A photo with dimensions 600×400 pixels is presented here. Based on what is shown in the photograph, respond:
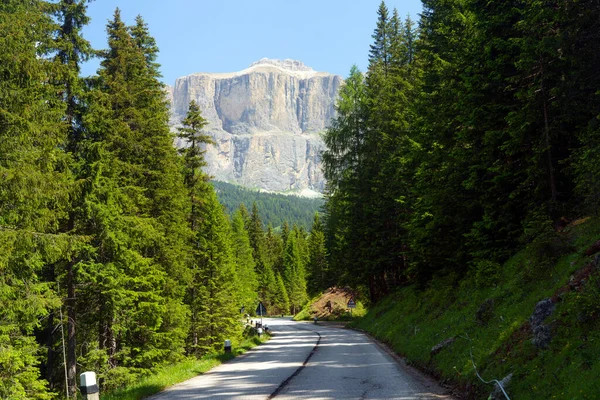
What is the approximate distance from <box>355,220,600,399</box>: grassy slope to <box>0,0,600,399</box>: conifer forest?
0.97m

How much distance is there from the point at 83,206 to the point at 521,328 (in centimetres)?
1507

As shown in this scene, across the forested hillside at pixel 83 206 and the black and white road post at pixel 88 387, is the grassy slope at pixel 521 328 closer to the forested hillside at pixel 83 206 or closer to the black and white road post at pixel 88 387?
the black and white road post at pixel 88 387

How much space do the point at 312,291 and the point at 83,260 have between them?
5667cm

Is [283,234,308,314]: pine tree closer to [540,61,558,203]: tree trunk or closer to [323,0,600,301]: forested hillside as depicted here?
[323,0,600,301]: forested hillside

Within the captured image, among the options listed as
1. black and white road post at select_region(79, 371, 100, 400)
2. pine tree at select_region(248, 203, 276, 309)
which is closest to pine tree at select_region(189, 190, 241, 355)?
black and white road post at select_region(79, 371, 100, 400)

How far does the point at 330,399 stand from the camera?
8.91 meters

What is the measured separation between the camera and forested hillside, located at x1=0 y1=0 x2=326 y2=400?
13289 millimetres

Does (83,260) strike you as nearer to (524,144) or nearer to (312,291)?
(524,144)

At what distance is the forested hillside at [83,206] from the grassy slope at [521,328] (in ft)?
37.2

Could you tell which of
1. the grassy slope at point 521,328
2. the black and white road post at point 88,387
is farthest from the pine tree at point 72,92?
the grassy slope at point 521,328

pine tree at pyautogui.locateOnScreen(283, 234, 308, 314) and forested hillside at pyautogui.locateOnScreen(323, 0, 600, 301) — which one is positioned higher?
forested hillside at pyautogui.locateOnScreen(323, 0, 600, 301)

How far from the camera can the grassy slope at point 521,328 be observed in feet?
23.7

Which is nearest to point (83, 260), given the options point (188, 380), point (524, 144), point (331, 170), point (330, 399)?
point (188, 380)

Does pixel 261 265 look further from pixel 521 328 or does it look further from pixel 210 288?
pixel 521 328
